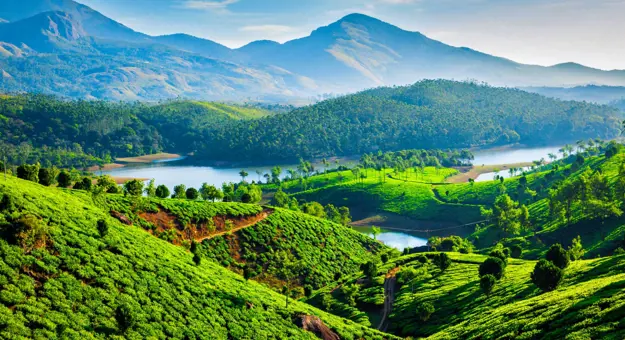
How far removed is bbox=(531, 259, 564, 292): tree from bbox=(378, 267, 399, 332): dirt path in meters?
24.8

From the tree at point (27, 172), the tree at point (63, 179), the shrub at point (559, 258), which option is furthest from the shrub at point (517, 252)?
the tree at point (27, 172)

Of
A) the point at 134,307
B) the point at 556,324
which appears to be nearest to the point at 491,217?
the point at 556,324

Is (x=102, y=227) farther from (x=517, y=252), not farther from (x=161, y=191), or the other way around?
(x=517, y=252)

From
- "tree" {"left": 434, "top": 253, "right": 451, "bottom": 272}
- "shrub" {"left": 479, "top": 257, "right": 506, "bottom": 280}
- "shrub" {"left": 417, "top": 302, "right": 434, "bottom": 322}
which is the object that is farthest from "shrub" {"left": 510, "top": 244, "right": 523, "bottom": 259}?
"shrub" {"left": 417, "top": 302, "right": 434, "bottom": 322}

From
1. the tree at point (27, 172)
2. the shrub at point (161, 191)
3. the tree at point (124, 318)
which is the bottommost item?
the tree at point (124, 318)

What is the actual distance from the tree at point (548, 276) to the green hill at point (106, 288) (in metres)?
23.4

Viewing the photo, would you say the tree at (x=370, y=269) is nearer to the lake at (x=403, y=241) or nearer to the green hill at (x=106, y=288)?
the green hill at (x=106, y=288)

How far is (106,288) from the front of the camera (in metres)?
52.4

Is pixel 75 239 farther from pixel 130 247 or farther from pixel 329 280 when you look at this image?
pixel 329 280

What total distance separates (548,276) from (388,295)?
31.7 metres

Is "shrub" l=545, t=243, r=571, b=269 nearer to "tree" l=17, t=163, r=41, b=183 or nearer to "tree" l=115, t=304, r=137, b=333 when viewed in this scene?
"tree" l=115, t=304, r=137, b=333

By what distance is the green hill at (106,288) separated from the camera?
45.1 m

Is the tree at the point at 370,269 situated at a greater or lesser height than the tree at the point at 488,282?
lesser

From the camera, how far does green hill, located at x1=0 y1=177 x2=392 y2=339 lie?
1777 inches
